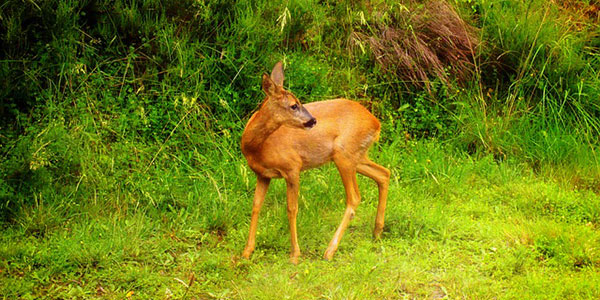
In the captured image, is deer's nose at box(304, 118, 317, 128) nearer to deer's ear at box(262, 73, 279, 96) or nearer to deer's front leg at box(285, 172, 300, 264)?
deer's ear at box(262, 73, 279, 96)

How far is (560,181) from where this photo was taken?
7.18 m

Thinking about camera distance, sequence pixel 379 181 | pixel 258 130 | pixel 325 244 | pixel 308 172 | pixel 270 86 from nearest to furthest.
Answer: pixel 270 86, pixel 258 130, pixel 325 244, pixel 379 181, pixel 308 172

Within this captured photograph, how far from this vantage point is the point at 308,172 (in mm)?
6914

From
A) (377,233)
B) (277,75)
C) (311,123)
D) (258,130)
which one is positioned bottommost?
(377,233)

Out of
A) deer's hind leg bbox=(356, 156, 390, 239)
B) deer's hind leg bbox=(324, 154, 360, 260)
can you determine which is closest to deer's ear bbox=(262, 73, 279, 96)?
deer's hind leg bbox=(324, 154, 360, 260)

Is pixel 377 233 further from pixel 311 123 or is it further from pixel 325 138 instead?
pixel 311 123

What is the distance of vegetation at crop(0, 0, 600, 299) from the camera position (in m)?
5.45

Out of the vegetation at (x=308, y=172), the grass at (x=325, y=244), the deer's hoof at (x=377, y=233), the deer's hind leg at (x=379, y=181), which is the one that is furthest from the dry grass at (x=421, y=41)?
the deer's hoof at (x=377, y=233)

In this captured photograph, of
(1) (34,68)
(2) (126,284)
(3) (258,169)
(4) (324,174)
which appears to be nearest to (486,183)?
(4) (324,174)

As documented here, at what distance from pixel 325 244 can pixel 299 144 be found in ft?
2.85

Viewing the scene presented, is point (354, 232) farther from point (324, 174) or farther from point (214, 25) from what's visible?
point (214, 25)

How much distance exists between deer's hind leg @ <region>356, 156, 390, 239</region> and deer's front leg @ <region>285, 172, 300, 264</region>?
701 millimetres

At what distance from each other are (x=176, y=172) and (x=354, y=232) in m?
1.66

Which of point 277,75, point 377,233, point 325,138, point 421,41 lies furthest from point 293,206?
point 421,41
